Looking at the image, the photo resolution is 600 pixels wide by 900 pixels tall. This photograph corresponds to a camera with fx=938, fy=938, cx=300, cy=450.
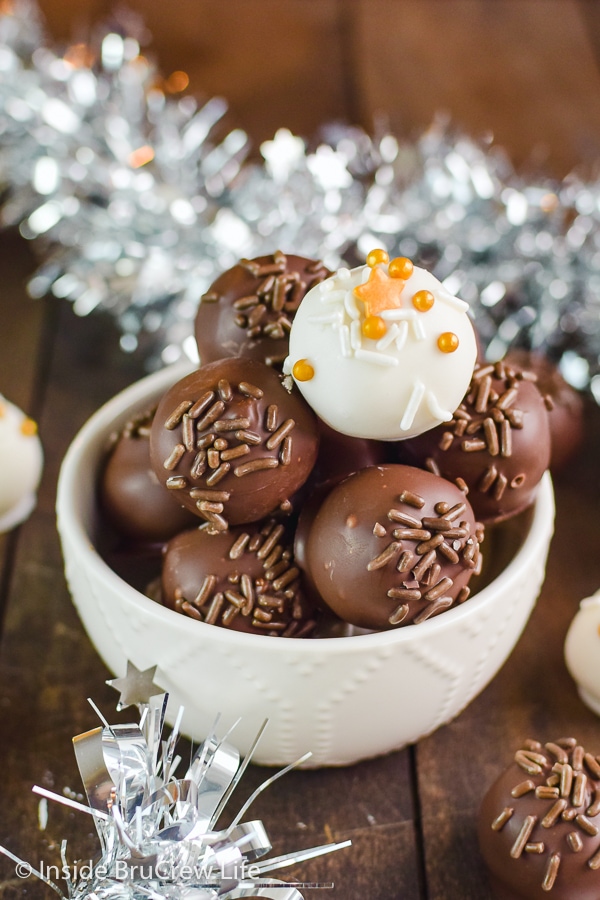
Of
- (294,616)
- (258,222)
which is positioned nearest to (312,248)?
(258,222)

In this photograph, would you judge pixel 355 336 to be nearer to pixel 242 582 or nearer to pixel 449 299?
pixel 449 299

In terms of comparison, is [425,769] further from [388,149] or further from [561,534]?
[388,149]

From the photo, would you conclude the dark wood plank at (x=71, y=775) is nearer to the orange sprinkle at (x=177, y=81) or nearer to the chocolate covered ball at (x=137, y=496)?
the chocolate covered ball at (x=137, y=496)

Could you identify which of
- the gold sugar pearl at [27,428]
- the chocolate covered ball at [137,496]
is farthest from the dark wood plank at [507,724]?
the gold sugar pearl at [27,428]

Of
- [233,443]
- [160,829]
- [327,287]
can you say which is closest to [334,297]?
[327,287]

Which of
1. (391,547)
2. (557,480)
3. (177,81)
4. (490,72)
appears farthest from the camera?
(490,72)
